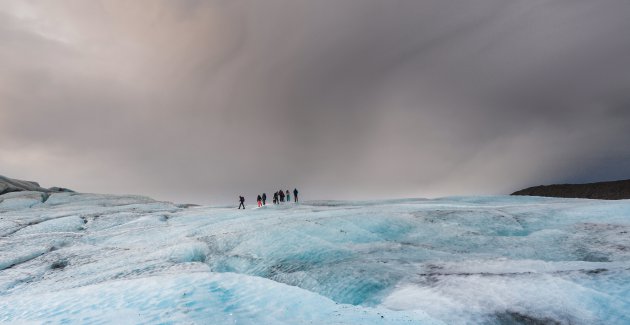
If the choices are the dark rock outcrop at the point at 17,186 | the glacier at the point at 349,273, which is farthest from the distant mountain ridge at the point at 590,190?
the dark rock outcrop at the point at 17,186

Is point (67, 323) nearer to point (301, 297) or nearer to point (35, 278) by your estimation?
point (301, 297)

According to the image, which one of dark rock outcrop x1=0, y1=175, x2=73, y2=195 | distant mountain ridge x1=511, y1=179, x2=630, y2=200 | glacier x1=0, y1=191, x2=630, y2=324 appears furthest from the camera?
distant mountain ridge x1=511, y1=179, x2=630, y2=200

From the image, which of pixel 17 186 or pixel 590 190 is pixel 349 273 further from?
pixel 590 190

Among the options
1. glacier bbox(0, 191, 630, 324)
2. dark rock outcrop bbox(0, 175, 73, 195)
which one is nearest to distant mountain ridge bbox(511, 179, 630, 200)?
glacier bbox(0, 191, 630, 324)

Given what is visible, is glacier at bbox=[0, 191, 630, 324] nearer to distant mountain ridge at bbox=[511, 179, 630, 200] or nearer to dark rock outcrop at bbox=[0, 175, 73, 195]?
dark rock outcrop at bbox=[0, 175, 73, 195]

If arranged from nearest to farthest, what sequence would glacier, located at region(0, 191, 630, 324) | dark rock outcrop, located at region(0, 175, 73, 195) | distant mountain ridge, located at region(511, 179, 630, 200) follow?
glacier, located at region(0, 191, 630, 324)
dark rock outcrop, located at region(0, 175, 73, 195)
distant mountain ridge, located at region(511, 179, 630, 200)

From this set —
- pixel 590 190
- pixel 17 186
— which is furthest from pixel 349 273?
pixel 590 190

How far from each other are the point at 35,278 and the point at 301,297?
14.1 m

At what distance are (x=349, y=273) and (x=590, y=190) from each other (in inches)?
7055

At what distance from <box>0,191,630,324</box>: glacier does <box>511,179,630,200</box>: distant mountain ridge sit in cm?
14732

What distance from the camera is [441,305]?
868 cm

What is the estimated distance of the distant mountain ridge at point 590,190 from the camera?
14012cm

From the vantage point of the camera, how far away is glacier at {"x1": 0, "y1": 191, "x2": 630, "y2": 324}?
831 centimetres

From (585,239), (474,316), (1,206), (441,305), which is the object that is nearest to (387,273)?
(441,305)
